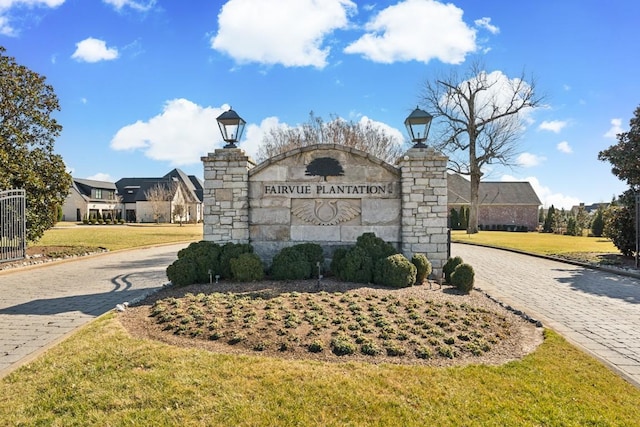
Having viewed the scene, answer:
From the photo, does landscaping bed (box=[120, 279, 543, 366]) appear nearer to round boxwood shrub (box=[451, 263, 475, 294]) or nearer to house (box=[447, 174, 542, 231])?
round boxwood shrub (box=[451, 263, 475, 294])

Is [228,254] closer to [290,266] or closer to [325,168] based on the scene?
[290,266]

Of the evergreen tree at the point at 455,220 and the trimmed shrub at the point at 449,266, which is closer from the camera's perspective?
the trimmed shrub at the point at 449,266

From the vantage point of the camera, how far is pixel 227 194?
8.47 meters

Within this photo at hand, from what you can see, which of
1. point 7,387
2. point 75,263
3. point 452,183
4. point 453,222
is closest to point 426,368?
point 7,387

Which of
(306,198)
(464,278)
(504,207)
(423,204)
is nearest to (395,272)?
(464,278)

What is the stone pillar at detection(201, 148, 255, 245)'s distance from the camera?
8.44 metres

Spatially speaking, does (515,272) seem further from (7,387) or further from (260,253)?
(7,387)

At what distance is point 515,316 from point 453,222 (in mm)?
31934

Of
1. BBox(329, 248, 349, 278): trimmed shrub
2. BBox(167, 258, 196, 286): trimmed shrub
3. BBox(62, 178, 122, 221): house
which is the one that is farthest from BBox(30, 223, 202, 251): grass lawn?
BBox(62, 178, 122, 221): house

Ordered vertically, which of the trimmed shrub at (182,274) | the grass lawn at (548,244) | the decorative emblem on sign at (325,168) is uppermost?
the decorative emblem on sign at (325,168)

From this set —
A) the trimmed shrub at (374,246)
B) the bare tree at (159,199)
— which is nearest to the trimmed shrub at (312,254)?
the trimmed shrub at (374,246)

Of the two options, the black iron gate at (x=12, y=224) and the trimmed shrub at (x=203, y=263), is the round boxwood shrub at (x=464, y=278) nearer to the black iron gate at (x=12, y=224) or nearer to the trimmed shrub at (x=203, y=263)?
the trimmed shrub at (x=203, y=263)

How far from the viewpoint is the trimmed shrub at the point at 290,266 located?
24.5ft

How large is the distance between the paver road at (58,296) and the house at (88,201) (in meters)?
39.4
